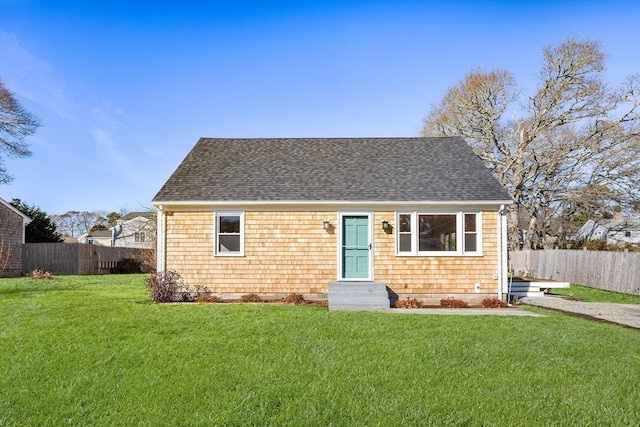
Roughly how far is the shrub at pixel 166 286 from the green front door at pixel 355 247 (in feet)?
15.5

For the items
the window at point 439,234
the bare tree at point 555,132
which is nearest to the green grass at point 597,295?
the window at point 439,234

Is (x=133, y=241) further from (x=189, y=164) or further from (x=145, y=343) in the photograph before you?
(x=145, y=343)

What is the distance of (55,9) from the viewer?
13.8 metres

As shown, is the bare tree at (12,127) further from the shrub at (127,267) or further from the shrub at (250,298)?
the shrub at (250,298)

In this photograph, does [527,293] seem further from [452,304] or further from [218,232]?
[218,232]

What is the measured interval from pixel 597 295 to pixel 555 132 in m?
15.2

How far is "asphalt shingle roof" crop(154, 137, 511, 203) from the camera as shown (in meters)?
13.1

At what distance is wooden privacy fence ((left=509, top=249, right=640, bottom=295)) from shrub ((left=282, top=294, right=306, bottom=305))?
7.95 meters

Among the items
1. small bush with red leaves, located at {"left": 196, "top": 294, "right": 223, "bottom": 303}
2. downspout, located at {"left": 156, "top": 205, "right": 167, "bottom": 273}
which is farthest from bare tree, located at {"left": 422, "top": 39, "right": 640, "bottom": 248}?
downspout, located at {"left": 156, "top": 205, "right": 167, "bottom": 273}

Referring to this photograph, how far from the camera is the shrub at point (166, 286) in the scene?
12328 millimetres

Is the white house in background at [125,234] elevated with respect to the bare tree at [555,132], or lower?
lower

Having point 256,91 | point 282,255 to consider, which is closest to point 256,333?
point 282,255

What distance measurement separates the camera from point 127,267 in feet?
89.8

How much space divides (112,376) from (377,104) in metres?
14.6
